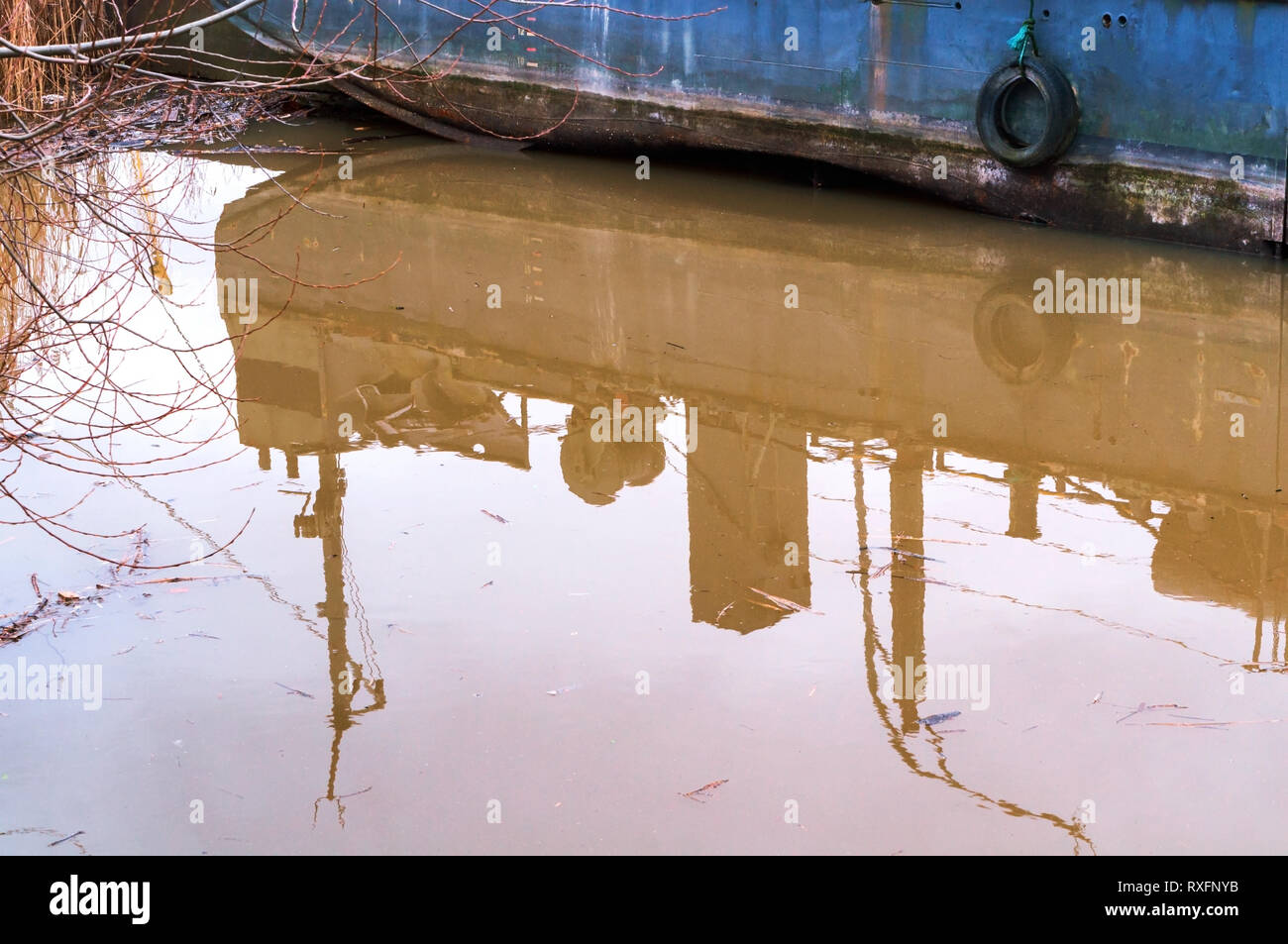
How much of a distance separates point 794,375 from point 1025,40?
377 cm

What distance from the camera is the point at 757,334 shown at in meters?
8.40

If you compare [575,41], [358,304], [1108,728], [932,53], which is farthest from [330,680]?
[575,41]

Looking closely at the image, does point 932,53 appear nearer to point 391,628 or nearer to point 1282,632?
point 1282,632

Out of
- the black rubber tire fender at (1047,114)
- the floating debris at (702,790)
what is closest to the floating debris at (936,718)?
the floating debris at (702,790)

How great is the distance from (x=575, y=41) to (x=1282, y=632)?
9.04 m

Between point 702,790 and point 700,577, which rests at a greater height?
point 700,577

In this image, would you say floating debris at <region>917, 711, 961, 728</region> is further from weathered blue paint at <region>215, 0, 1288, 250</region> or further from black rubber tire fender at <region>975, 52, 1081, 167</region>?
black rubber tire fender at <region>975, 52, 1081, 167</region>

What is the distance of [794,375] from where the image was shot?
7.88m

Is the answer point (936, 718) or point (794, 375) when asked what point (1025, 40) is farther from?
point (936, 718)

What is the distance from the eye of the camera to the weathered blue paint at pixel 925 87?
9.40 m

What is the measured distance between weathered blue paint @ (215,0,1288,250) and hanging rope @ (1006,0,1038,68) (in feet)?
0.28

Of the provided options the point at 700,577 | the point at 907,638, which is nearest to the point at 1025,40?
the point at 700,577
